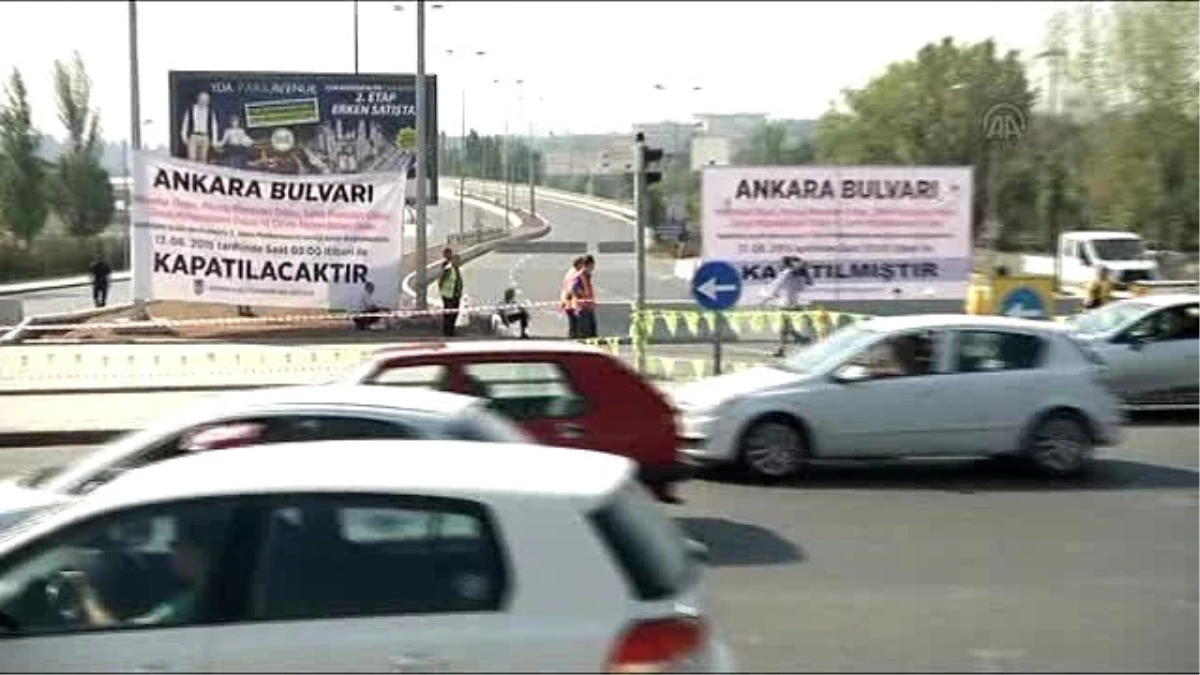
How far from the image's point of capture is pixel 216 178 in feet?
84.8

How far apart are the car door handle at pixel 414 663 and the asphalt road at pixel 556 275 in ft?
77.8

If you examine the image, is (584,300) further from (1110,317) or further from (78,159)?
(78,159)

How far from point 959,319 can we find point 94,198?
68171 millimetres

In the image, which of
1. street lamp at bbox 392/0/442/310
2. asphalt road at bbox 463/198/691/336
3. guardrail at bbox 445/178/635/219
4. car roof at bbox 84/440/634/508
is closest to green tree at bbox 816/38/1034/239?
asphalt road at bbox 463/198/691/336

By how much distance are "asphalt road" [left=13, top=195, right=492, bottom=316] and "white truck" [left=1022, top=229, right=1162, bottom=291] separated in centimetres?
1752

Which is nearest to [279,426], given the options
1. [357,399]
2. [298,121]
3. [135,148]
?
[357,399]

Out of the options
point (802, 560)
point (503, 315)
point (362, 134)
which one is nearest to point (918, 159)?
point (362, 134)

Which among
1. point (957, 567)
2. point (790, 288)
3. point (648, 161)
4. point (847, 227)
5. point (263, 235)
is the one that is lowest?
point (957, 567)

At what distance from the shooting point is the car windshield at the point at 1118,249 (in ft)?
135

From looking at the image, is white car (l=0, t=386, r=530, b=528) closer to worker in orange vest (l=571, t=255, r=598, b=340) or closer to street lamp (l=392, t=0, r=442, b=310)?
worker in orange vest (l=571, t=255, r=598, b=340)

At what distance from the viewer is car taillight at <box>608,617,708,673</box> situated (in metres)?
4.13

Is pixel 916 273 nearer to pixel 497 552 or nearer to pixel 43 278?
pixel 497 552

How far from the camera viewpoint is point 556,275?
58094mm

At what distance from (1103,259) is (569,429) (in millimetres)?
34040
